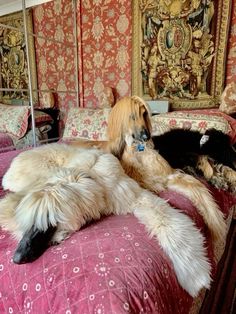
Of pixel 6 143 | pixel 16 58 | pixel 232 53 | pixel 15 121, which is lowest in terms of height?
pixel 6 143

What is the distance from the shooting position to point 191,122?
80.4 inches

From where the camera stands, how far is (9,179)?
46.6 inches

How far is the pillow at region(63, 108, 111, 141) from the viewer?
98.7 inches

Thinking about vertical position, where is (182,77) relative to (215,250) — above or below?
above

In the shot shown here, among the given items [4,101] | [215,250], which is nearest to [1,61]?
[4,101]

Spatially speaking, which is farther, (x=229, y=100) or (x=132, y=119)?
(x=229, y=100)

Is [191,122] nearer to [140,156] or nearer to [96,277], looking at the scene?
[140,156]

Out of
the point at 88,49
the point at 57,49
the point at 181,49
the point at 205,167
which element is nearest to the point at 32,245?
the point at 205,167

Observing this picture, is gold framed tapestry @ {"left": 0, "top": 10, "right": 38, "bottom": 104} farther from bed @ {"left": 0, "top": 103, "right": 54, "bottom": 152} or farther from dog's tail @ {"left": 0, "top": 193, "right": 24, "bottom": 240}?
dog's tail @ {"left": 0, "top": 193, "right": 24, "bottom": 240}

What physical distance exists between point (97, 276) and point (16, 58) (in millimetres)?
3486

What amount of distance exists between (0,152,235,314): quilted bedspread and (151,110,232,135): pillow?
4.27ft

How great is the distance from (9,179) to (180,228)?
0.79 metres

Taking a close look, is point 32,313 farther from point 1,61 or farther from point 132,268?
point 1,61

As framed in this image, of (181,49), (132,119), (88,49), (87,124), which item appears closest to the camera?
(132,119)
